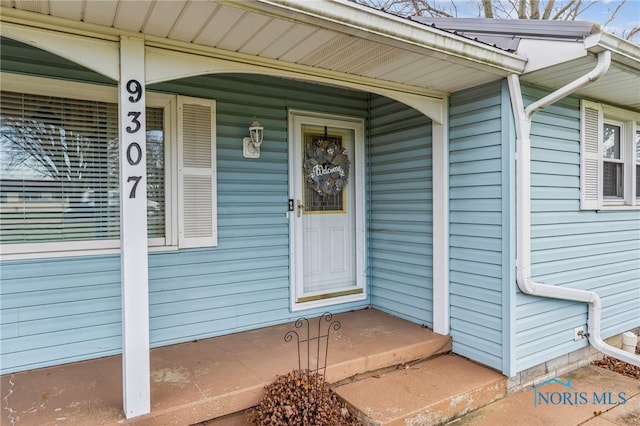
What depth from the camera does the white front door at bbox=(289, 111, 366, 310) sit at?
3.83 metres

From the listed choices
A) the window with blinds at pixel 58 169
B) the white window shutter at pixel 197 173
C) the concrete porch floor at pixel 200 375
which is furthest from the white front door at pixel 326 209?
the window with blinds at pixel 58 169

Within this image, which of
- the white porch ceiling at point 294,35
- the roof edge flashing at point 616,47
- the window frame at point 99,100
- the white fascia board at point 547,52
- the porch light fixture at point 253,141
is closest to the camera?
the white porch ceiling at point 294,35

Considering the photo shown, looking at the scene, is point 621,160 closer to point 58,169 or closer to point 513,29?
point 513,29

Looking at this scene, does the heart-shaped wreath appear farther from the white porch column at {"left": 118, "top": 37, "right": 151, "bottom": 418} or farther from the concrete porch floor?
the white porch column at {"left": 118, "top": 37, "right": 151, "bottom": 418}

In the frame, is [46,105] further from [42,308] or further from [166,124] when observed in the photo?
[42,308]

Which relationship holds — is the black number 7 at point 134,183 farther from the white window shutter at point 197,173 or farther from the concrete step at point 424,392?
the concrete step at point 424,392

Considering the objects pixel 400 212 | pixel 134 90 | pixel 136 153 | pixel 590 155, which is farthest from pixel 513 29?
pixel 136 153

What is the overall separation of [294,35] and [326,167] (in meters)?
1.93

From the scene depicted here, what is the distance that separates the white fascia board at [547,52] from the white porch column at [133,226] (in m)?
2.56

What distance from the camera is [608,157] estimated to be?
3.87m

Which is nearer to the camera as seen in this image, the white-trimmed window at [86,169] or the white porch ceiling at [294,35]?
the white porch ceiling at [294,35]

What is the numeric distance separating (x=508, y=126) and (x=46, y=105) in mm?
3359

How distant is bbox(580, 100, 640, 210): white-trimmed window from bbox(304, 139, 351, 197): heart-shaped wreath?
2.17m

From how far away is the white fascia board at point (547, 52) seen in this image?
255 centimetres
